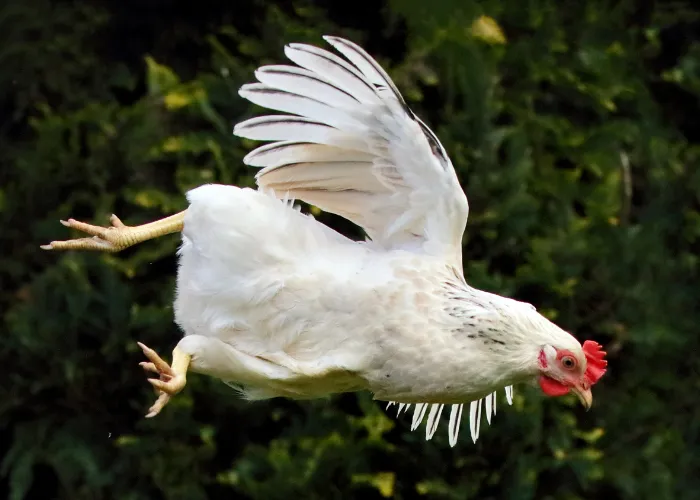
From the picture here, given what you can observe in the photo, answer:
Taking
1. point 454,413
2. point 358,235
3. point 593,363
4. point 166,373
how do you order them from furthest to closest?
point 358,235, point 454,413, point 593,363, point 166,373

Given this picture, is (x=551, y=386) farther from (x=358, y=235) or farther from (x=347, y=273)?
(x=358, y=235)

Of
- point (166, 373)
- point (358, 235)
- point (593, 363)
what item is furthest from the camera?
point (358, 235)

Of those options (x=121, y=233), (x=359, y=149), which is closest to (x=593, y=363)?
(x=359, y=149)

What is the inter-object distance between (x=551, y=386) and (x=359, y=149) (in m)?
0.71

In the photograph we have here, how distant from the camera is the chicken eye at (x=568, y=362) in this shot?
2.57 m

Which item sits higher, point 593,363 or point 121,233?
point 593,363

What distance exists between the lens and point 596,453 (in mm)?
4004

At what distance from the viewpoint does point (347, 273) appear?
2.63 meters

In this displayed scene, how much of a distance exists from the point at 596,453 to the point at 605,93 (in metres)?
1.39

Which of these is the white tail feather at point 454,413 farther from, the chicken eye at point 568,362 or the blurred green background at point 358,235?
the blurred green background at point 358,235

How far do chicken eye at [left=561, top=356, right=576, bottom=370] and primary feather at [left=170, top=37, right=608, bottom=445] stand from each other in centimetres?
3

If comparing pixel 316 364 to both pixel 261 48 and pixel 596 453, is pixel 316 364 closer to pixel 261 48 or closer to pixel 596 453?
pixel 596 453

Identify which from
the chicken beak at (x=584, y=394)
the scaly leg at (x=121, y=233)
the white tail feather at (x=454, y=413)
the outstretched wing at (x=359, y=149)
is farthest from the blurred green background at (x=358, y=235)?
the chicken beak at (x=584, y=394)

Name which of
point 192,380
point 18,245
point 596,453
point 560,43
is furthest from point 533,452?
point 18,245
